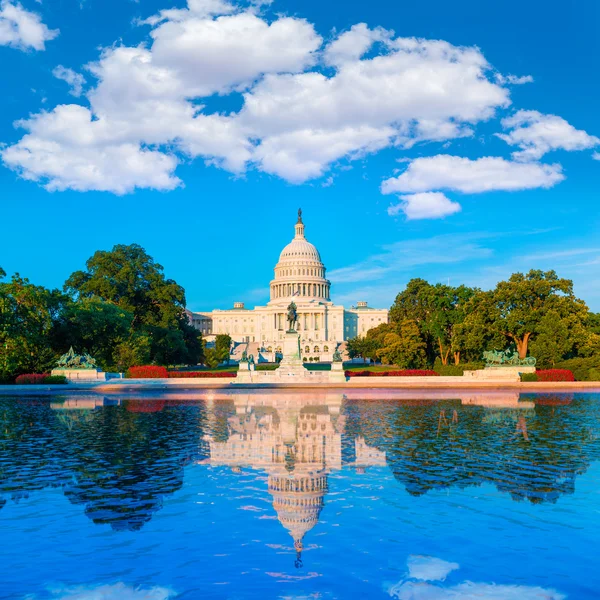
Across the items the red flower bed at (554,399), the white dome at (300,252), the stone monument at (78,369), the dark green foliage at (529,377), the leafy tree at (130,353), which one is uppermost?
the white dome at (300,252)

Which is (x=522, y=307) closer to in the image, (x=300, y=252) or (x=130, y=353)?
(x=130, y=353)

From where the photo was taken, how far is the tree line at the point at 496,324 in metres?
51.1

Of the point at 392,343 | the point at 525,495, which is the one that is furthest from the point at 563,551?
the point at 392,343

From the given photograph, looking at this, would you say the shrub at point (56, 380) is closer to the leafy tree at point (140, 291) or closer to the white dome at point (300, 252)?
the leafy tree at point (140, 291)

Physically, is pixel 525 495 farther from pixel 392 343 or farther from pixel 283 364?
pixel 392 343

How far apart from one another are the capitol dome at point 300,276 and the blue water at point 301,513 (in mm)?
152614

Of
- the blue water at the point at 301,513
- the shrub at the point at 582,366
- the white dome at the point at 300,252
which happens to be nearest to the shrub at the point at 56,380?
the blue water at the point at 301,513

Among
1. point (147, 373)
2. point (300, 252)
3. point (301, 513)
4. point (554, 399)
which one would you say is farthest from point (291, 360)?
point (300, 252)

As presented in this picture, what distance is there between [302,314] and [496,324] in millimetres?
114604

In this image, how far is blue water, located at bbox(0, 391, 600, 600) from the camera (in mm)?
7266

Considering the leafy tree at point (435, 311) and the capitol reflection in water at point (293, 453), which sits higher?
the leafy tree at point (435, 311)

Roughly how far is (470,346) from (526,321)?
485cm

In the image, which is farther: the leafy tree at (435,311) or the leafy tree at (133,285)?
the leafy tree at (133,285)

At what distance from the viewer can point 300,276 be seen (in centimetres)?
17162
